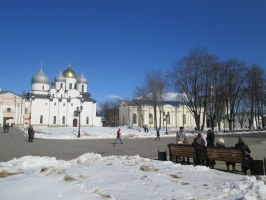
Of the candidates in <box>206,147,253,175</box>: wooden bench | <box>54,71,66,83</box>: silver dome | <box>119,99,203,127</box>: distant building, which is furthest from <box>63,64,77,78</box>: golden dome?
<box>206,147,253,175</box>: wooden bench

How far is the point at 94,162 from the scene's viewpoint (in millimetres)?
9844

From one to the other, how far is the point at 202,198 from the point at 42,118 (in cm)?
6770

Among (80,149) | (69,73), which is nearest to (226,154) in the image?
(80,149)

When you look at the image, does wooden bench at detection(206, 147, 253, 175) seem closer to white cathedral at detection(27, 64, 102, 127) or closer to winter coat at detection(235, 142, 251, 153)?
winter coat at detection(235, 142, 251, 153)

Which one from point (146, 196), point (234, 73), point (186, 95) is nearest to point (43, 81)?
point (186, 95)

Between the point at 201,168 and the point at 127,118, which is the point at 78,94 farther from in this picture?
the point at 201,168

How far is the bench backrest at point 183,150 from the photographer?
30.6 feet

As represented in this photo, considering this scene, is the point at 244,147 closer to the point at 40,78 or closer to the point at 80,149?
the point at 80,149

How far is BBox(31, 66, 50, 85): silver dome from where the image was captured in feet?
232

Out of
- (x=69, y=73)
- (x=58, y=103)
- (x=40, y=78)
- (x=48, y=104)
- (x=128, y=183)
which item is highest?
(x=69, y=73)

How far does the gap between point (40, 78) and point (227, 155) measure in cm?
7048

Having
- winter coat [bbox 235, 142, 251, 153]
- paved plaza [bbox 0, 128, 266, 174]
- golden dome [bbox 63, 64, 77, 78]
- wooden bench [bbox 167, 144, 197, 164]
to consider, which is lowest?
paved plaza [bbox 0, 128, 266, 174]

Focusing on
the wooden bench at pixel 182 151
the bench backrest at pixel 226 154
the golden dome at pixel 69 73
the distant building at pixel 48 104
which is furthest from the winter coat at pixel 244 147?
the golden dome at pixel 69 73

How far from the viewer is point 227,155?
8109mm
